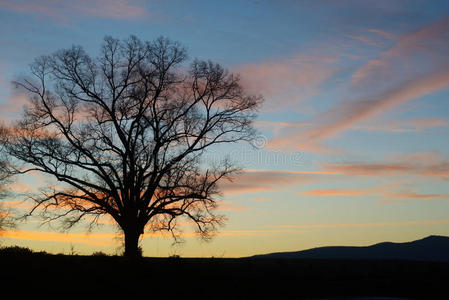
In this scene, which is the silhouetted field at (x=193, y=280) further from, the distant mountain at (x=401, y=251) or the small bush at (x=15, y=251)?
the distant mountain at (x=401, y=251)

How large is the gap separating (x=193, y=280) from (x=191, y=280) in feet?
0.21

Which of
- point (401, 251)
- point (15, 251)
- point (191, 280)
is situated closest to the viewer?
point (191, 280)

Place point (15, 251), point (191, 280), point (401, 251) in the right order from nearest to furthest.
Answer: point (191, 280)
point (15, 251)
point (401, 251)

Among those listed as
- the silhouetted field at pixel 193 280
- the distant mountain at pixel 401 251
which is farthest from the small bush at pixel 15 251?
the distant mountain at pixel 401 251

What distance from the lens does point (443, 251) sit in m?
112

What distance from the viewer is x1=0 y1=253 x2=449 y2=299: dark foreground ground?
14.8 meters

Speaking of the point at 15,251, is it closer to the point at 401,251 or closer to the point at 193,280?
the point at 193,280

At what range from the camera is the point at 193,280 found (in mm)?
16516

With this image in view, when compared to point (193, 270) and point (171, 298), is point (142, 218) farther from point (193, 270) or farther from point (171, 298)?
point (171, 298)

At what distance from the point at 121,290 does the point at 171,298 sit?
1602mm

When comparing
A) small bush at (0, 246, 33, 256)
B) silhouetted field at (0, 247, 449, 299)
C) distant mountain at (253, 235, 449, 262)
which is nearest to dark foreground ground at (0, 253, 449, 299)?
silhouetted field at (0, 247, 449, 299)

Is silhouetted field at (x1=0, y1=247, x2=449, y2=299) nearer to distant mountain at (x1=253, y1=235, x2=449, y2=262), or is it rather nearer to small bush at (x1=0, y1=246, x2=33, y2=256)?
small bush at (x1=0, y1=246, x2=33, y2=256)

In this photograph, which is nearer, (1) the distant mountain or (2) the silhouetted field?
(2) the silhouetted field

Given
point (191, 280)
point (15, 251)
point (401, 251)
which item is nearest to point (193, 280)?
point (191, 280)
